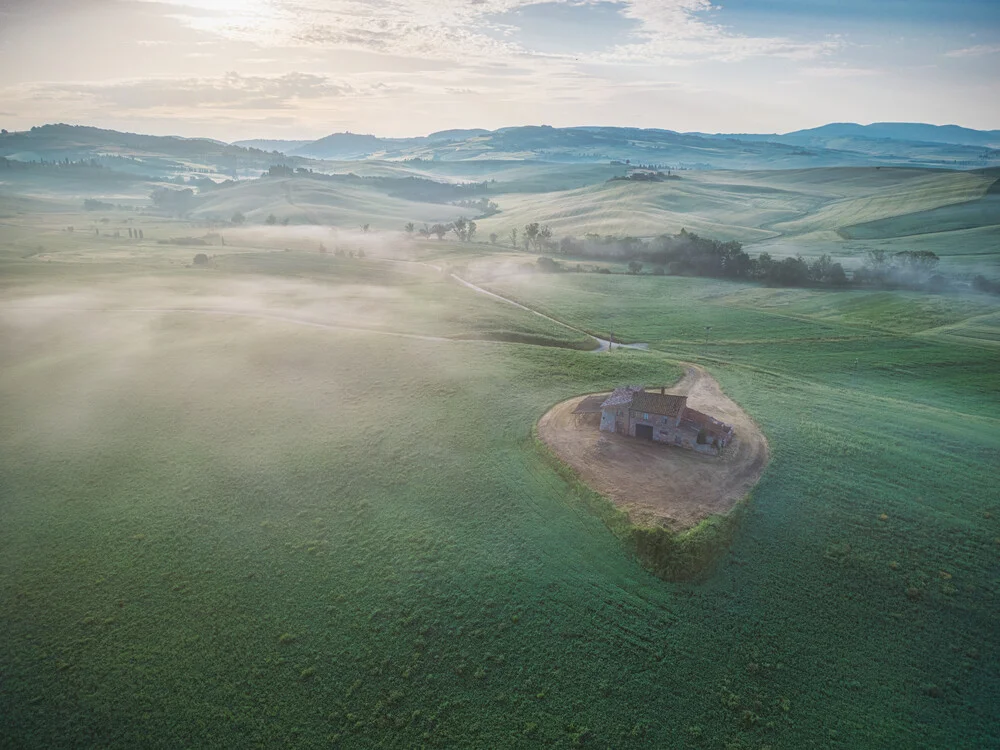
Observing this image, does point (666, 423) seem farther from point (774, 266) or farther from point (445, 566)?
point (774, 266)

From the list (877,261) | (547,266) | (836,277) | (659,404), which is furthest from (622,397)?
(877,261)

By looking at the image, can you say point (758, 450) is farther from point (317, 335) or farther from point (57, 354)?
point (57, 354)

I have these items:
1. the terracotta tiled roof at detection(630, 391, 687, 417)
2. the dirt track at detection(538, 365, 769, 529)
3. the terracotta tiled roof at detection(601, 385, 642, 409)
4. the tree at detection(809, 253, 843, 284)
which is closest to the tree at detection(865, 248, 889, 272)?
the tree at detection(809, 253, 843, 284)

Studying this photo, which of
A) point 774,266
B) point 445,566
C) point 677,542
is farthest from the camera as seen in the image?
point 774,266

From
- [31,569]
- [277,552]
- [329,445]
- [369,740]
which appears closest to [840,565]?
[369,740]

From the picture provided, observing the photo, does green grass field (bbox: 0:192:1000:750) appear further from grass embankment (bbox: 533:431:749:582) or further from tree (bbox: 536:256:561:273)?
tree (bbox: 536:256:561:273)

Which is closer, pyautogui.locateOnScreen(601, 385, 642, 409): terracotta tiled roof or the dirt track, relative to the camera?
the dirt track

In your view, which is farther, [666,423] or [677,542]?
[666,423]
